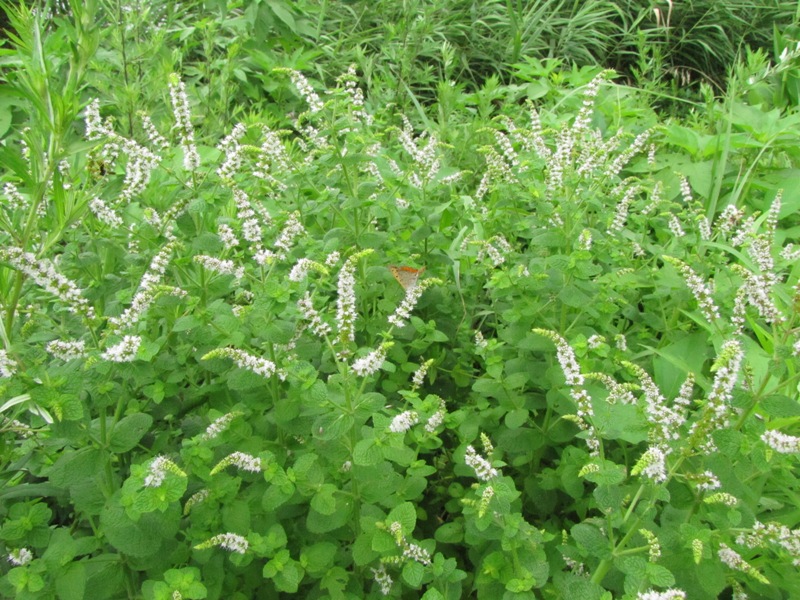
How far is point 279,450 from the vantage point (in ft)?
5.59

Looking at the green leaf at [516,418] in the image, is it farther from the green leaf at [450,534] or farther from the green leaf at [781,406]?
the green leaf at [781,406]

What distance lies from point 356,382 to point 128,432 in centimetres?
54

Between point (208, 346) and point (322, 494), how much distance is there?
49cm

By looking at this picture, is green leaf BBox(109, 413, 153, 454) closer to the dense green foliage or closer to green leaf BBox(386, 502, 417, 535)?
the dense green foliage

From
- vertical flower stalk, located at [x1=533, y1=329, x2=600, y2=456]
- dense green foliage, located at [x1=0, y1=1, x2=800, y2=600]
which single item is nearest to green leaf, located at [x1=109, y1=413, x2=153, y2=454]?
dense green foliage, located at [x1=0, y1=1, x2=800, y2=600]

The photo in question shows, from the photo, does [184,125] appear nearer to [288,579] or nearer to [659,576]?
[288,579]

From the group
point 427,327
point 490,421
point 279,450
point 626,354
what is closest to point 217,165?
point 427,327

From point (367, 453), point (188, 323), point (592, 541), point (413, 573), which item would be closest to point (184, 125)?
point (188, 323)

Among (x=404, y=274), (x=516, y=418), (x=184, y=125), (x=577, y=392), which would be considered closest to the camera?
(x=577, y=392)

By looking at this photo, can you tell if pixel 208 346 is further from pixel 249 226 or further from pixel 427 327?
pixel 427 327

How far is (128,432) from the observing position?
5.09ft

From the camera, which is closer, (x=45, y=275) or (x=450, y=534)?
(x=45, y=275)

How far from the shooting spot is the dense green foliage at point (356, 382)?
147cm

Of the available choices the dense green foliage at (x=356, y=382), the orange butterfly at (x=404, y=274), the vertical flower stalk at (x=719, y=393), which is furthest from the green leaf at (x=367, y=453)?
the orange butterfly at (x=404, y=274)
